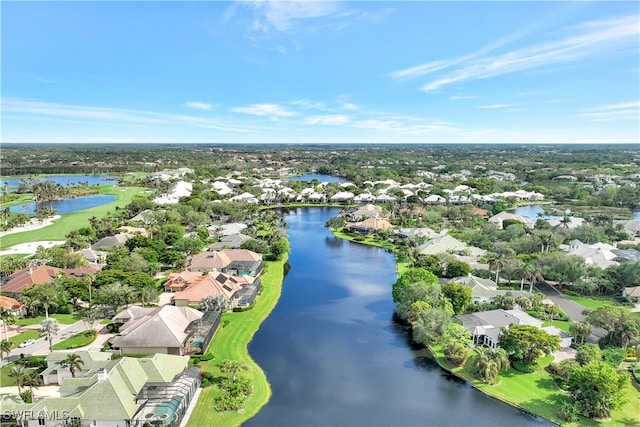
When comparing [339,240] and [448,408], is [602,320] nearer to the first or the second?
[448,408]

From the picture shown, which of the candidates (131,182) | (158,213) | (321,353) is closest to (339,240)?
(158,213)

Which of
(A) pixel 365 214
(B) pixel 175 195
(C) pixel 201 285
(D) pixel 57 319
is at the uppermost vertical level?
(B) pixel 175 195

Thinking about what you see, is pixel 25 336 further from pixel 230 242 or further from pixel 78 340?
pixel 230 242

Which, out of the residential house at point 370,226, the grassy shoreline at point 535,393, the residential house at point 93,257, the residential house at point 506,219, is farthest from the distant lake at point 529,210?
the residential house at point 93,257

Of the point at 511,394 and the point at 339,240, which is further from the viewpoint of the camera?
the point at 339,240

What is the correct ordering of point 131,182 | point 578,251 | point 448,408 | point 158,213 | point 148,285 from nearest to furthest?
1. point 448,408
2. point 148,285
3. point 578,251
4. point 158,213
5. point 131,182

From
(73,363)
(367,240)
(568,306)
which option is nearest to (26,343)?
(73,363)

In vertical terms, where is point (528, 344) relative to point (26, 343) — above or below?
above
